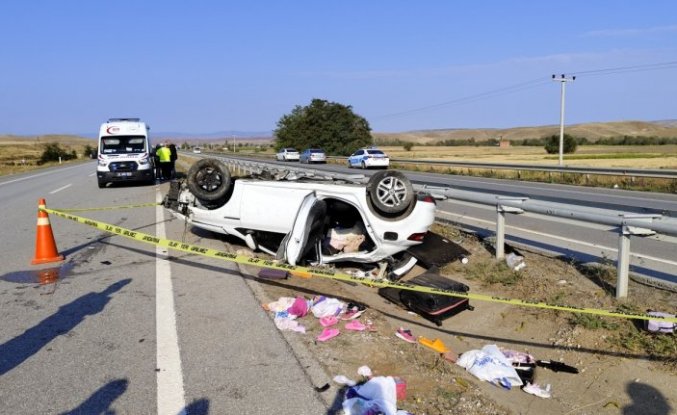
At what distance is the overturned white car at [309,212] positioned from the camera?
6637 mm

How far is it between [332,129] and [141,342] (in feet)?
220

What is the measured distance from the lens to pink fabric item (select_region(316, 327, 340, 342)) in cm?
461

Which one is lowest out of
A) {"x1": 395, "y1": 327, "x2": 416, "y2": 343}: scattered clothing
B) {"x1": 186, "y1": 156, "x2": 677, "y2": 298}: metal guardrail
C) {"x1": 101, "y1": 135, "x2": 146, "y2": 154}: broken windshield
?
{"x1": 395, "y1": 327, "x2": 416, "y2": 343}: scattered clothing

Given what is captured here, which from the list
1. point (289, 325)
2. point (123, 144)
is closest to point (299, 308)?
point (289, 325)

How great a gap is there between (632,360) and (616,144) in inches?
3662

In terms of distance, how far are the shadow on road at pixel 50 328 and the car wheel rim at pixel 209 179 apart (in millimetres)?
2280

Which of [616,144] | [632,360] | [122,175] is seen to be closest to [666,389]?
[632,360]

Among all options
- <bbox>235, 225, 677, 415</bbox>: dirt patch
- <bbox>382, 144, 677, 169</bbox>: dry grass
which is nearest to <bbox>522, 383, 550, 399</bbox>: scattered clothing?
<bbox>235, 225, 677, 415</bbox>: dirt patch

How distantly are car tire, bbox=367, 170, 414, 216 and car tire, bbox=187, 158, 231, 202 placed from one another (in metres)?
2.31

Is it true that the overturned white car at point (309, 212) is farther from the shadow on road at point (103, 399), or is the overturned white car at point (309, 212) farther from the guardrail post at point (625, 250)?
the shadow on road at point (103, 399)

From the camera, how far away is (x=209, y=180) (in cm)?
809

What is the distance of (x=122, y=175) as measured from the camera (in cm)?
2042

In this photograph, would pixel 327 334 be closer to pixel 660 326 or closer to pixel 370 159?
pixel 660 326

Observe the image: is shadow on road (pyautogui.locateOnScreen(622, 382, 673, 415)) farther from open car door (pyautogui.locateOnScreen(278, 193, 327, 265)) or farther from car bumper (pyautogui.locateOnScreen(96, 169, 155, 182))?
car bumper (pyautogui.locateOnScreen(96, 169, 155, 182))
